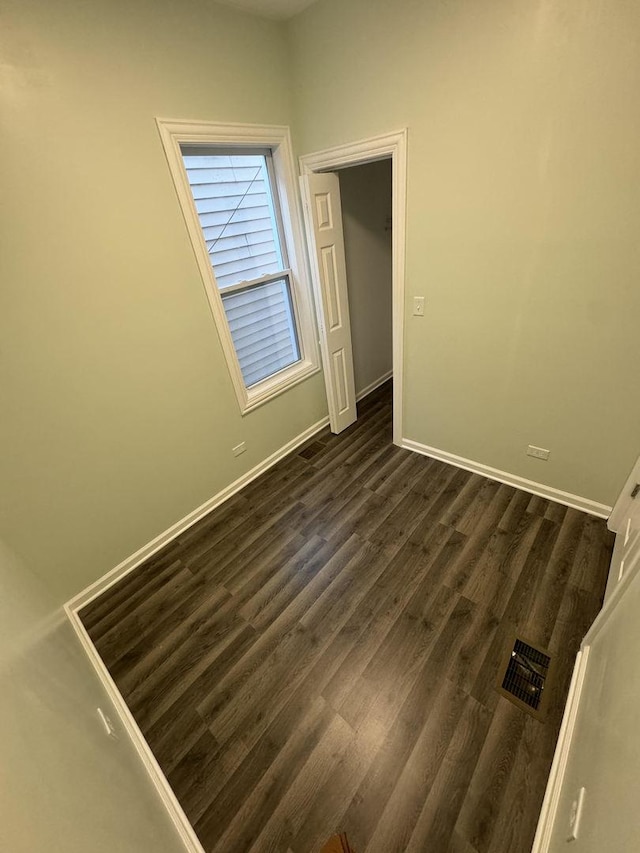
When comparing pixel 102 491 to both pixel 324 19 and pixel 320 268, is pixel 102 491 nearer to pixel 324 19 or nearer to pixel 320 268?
pixel 320 268

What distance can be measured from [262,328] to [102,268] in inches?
47.8

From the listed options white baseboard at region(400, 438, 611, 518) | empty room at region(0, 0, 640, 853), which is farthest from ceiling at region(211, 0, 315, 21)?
white baseboard at region(400, 438, 611, 518)

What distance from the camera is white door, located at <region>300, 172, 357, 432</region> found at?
237cm

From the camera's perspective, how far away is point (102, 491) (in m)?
1.97

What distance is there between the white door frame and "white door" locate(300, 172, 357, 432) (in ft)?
0.41

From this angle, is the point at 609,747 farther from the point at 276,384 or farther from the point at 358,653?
the point at 276,384

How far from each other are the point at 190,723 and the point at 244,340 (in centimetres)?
229

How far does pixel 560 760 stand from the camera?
1.21 metres

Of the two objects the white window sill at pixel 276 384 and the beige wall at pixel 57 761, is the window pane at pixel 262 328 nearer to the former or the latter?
the white window sill at pixel 276 384

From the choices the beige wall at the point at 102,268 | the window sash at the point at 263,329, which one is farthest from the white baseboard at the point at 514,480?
the beige wall at the point at 102,268

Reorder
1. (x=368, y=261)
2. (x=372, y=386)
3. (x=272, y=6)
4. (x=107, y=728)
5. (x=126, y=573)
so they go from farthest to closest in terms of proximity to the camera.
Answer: (x=372, y=386), (x=368, y=261), (x=126, y=573), (x=272, y=6), (x=107, y=728)

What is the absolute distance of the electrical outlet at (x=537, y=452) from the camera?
85.9 inches

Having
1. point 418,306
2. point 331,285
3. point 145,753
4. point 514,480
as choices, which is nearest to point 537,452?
point 514,480

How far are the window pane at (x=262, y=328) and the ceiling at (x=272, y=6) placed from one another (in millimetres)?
1418
